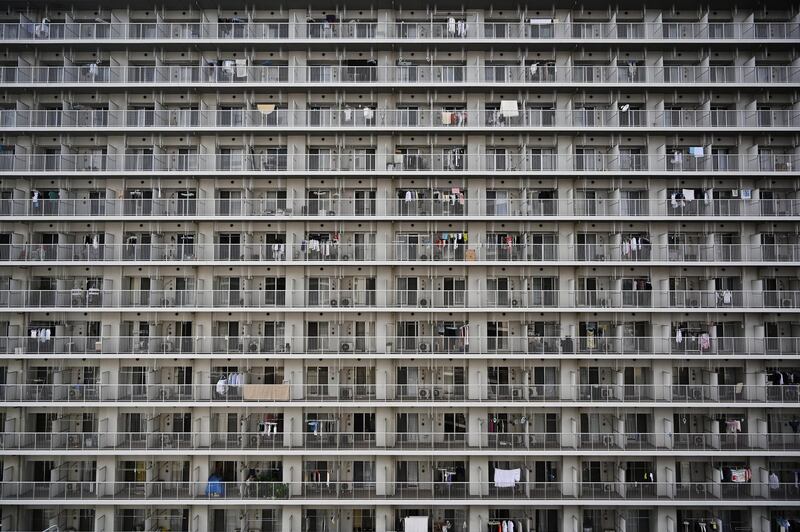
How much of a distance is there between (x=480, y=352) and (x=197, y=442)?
34.3 ft

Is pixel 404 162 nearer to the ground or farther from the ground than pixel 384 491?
farther from the ground

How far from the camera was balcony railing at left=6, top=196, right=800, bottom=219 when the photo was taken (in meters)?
20.0

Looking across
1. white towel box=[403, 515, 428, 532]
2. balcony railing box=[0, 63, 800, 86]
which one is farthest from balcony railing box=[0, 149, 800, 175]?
white towel box=[403, 515, 428, 532]

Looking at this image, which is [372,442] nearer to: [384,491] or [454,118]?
[384,491]

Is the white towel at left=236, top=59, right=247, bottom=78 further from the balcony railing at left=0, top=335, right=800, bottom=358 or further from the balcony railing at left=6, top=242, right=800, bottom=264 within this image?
the balcony railing at left=0, top=335, right=800, bottom=358

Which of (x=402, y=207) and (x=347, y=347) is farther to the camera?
(x=402, y=207)

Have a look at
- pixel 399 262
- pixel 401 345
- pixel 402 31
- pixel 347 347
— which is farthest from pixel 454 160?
pixel 347 347

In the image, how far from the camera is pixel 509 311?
19484 mm

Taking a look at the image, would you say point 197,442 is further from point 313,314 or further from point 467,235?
point 467,235

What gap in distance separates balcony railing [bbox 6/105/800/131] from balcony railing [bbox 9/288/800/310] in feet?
19.9

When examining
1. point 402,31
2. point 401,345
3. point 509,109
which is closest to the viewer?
point 401,345

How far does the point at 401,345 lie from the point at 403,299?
66.8 inches

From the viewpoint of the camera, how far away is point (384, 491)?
19.0 m

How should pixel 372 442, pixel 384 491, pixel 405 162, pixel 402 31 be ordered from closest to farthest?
pixel 384 491
pixel 372 442
pixel 402 31
pixel 405 162
